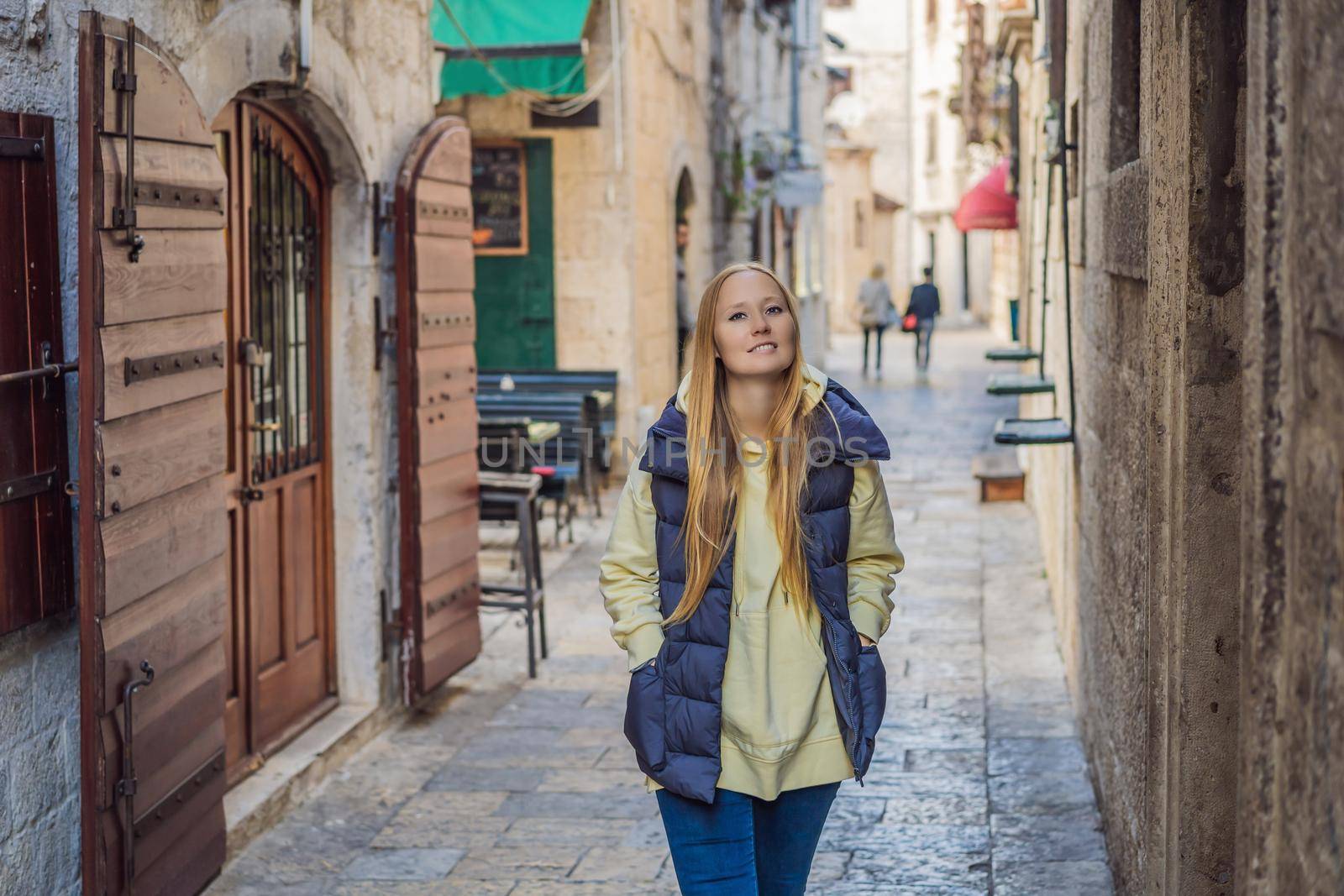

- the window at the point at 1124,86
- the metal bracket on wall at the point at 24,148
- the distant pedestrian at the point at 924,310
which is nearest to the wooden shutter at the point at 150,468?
the metal bracket on wall at the point at 24,148

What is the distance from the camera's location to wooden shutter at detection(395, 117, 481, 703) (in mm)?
6449

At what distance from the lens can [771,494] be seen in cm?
336

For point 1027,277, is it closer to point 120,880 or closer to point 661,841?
point 661,841

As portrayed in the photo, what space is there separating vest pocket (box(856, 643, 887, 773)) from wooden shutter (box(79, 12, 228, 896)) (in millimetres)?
1794

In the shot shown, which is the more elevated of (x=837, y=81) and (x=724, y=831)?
(x=837, y=81)

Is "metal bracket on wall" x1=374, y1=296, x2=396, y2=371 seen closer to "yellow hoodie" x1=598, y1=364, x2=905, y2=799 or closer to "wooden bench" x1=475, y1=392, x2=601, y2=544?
"yellow hoodie" x1=598, y1=364, x2=905, y2=799

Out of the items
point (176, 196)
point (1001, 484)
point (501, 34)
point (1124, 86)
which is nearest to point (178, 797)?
point (176, 196)

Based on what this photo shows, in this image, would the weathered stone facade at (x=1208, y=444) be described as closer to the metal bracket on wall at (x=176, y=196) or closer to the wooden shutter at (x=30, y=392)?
the metal bracket on wall at (x=176, y=196)

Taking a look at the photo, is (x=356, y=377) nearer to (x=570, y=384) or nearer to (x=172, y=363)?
(x=172, y=363)

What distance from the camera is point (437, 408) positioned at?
6691 mm

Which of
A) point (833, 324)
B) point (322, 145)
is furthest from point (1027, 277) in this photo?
point (833, 324)

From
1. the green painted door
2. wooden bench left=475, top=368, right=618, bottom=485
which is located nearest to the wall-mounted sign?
the green painted door

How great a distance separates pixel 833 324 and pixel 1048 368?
98.5ft

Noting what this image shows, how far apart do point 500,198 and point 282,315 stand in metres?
7.04
